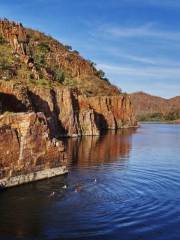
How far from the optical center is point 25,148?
40.7 meters

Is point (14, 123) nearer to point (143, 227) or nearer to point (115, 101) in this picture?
point (143, 227)

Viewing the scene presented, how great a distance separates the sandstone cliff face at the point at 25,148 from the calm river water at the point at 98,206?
1648 mm

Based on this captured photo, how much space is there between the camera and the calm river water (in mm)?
25891

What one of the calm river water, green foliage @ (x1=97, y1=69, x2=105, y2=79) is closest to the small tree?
green foliage @ (x1=97, y1=69, x2=105, y2=79)

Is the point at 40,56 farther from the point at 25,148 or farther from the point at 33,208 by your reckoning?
the point at 33,208

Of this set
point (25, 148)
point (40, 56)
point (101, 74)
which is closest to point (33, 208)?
point (25, 148)

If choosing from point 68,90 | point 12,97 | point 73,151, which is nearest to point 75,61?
point 68,90

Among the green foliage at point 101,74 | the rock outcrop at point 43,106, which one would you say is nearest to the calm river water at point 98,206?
the rock outcrop at point 43,106

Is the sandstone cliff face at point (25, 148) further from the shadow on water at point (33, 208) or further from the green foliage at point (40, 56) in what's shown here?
the green foliage at point (40, 56)

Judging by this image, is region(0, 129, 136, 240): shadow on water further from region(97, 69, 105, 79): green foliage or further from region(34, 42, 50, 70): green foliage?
region(97, 69, 105, 79): green foliage

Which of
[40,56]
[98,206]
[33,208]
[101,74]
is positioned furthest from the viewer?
[101,74]

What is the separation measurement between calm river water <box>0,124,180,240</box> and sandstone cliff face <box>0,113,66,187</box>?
5.41ft

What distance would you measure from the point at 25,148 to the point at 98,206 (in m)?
11.5

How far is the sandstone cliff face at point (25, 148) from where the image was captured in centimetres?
3869
